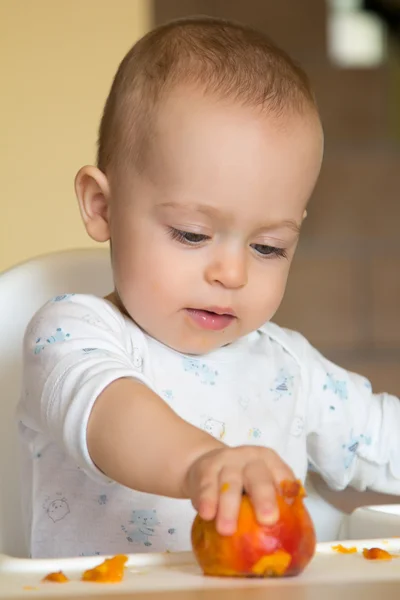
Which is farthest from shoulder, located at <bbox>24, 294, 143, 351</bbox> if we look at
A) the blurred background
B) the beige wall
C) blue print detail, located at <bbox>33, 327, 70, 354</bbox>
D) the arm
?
the blurred background

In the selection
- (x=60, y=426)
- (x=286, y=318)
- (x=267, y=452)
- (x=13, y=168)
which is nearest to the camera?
(x=267, y=452)

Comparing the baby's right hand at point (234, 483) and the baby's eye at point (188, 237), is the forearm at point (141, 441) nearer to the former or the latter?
the baby's right hand at point (234, 483)

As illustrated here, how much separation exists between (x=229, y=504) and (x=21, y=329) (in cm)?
53

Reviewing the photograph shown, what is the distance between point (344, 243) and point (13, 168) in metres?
1.62

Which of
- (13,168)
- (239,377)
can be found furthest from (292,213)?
(13,168)

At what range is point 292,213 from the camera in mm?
845

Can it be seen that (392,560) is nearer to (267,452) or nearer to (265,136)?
(267,452)

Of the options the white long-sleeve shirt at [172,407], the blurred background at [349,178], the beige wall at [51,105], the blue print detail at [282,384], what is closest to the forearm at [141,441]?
the white long-sleeve shirt at [172,407]

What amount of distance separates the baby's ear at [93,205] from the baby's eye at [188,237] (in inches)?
4.0

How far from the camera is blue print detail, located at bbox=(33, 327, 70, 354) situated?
77 centimetres

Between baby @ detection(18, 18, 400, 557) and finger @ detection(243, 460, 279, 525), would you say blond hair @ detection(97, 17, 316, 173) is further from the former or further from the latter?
finger @ detection(243, 460, 279, 525)

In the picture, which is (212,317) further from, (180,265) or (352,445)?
(352,445)

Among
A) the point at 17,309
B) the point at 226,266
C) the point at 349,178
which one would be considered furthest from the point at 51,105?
the point at 349,178

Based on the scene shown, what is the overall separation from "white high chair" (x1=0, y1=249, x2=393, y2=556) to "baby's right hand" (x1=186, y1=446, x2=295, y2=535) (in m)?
0.44
